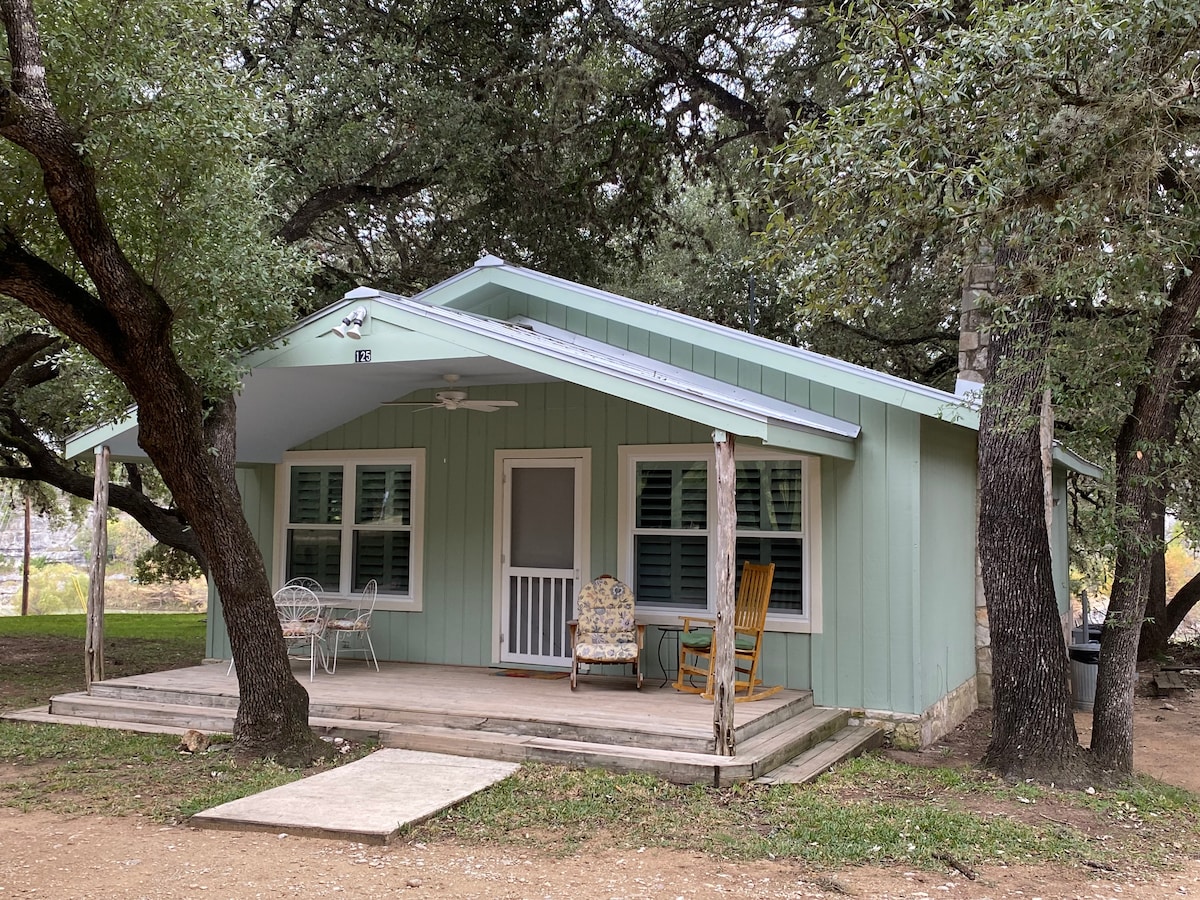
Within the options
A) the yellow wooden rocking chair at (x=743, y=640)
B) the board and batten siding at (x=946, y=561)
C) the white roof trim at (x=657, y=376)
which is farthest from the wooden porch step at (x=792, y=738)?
the white roof trim at (x=657, y=376)

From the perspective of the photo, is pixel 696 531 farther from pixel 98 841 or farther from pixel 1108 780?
pixel 98 841

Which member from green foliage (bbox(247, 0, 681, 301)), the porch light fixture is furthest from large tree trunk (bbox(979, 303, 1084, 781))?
green foliage (bbox(247, 0, 681, 301))

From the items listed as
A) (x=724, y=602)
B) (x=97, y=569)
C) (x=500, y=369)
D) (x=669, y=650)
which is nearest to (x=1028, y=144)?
(x=724, y=602)

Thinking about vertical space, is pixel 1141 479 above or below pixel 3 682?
above

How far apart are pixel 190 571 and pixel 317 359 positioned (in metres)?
14.1

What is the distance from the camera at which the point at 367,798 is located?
5.29 m

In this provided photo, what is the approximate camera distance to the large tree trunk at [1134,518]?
587cm

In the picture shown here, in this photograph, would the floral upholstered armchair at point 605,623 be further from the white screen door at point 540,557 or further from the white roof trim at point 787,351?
the white roof trim at point 787,351

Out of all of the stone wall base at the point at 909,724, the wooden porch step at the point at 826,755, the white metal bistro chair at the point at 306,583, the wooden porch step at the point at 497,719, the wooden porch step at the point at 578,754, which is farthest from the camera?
the white metal bistro chair at the point at 306,583

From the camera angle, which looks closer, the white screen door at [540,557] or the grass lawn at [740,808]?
the grass lawn at [740,808]

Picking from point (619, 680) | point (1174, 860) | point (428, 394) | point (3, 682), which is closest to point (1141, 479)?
point (1174, 860)

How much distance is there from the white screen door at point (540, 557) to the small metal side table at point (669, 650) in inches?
31.4

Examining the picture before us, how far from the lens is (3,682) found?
32.9 ft

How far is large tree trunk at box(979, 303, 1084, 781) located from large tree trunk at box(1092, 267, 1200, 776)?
23cm
